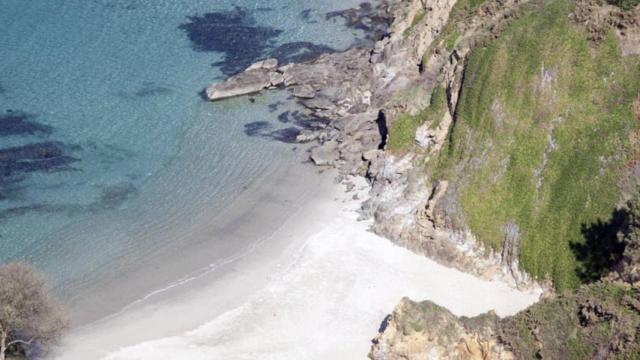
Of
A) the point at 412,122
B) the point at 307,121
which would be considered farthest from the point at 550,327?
the point at 307,121

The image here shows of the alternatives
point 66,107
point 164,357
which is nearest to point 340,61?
point 66,107

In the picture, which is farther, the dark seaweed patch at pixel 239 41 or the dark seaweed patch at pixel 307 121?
the dark seaweed patch at pixel 239 41

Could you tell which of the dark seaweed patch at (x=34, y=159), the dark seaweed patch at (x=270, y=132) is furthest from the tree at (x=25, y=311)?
the dark seaweed patch at (x=270, y=132)

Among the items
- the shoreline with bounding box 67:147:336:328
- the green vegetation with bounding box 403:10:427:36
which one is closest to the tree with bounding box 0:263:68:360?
the shoreline with bounding box 67:147:336:328

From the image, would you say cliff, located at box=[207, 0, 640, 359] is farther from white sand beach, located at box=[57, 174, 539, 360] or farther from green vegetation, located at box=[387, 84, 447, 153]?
white sand beach, located at box=[57, 174, 539, 360]

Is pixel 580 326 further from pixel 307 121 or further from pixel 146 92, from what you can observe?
pixel 146 92

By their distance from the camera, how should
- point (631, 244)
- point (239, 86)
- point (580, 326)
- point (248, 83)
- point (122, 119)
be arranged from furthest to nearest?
1. point (248, 83)
2. point (239, 86)
3. point (122, 119)
4. point (631, 244)
5. point (580, 326)

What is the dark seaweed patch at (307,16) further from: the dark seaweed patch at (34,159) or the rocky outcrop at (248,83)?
the dark seaweed patch at (34,159)
